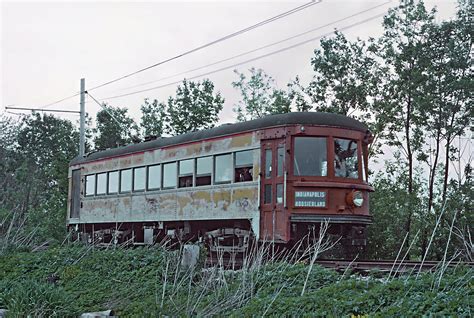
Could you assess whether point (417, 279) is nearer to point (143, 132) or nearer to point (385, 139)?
Answer: point (385, 139)

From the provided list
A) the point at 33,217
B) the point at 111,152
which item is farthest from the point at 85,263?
the point at 33,217

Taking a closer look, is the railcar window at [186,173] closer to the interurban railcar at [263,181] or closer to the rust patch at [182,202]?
the interurban railcar at [263,181]

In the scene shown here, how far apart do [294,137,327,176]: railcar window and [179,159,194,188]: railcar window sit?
10.3ft

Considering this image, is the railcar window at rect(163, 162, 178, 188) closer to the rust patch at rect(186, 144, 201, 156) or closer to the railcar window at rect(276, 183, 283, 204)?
the rust patch at rect(186, 144, 201, 156)

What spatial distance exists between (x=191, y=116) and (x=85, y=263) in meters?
20.1

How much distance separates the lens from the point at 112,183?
19.5 meters

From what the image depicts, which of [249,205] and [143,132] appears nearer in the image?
[249,205]

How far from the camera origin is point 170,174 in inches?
653

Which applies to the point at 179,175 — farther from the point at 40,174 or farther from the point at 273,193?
the point at 40,174

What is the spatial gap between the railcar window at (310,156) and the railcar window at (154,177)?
4.67 m

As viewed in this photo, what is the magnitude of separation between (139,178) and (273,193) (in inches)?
218

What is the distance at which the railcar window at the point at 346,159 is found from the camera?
13812 mm

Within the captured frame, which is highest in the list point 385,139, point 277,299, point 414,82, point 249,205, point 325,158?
point 414,82

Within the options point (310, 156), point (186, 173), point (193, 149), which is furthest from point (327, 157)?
point (186, 173)
